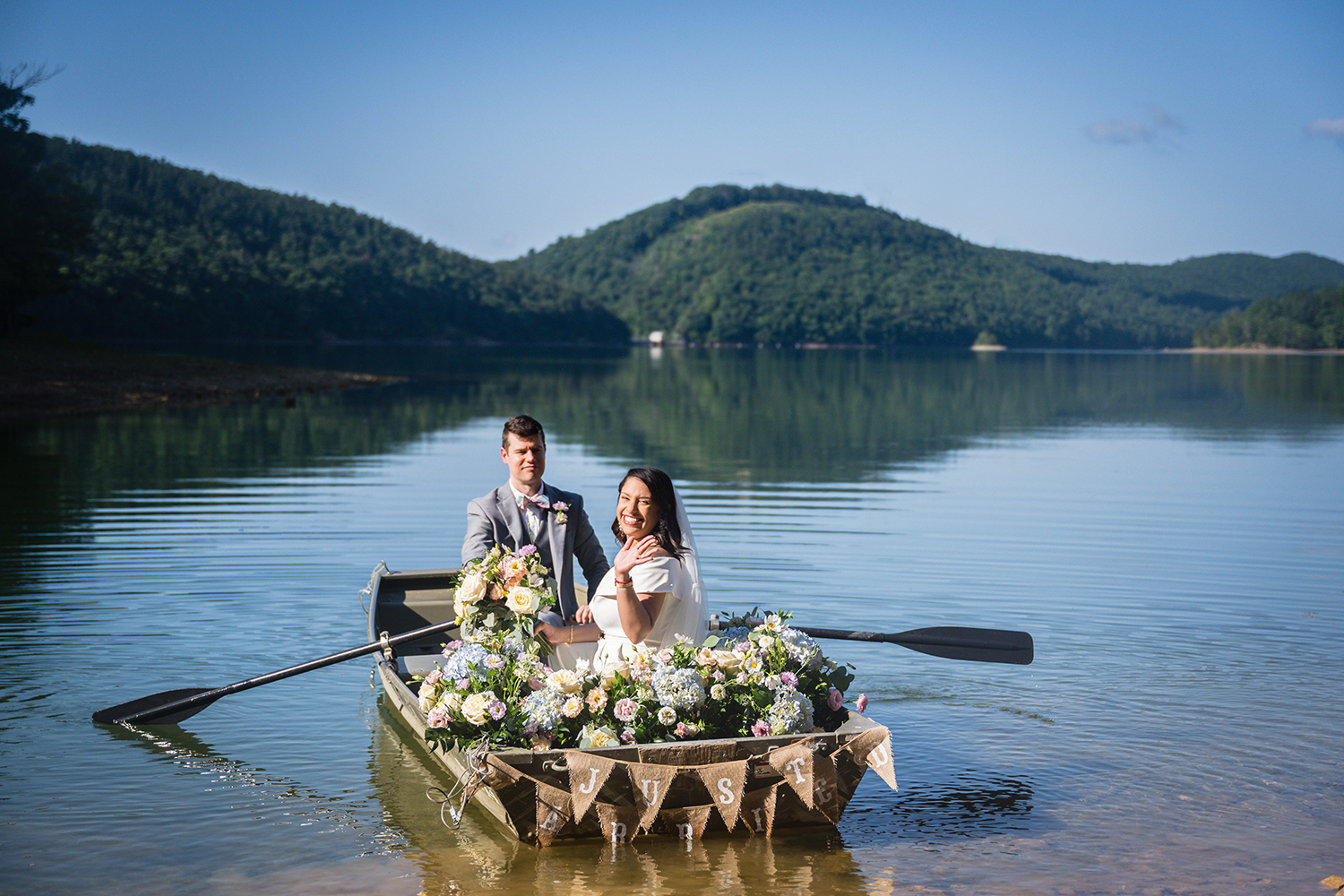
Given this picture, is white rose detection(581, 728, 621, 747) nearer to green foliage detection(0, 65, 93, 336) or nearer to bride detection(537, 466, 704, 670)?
bride detection(537, 466, 704, 670)

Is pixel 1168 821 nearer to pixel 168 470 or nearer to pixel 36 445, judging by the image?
pixel 168 470

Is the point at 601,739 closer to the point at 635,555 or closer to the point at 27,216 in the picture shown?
the point at 635,555

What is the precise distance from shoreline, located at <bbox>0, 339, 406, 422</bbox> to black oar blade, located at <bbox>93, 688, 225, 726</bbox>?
25533 millimetres

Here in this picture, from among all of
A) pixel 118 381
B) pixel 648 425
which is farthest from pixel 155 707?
pixel 118 381

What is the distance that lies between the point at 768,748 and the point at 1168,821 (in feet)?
7.77

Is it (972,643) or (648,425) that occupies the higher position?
(648,425)

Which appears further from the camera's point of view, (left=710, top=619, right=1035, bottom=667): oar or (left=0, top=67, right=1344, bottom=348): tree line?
(left=0, top=67, right=1344, bottom=348): tree line

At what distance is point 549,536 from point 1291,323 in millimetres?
186083

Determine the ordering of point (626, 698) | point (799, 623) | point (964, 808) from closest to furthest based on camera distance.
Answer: point (626, 698) → point (964, 808) → point (799, 623)

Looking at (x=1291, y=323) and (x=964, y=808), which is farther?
(x=1291, y=323)

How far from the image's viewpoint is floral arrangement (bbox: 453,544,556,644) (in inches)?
268

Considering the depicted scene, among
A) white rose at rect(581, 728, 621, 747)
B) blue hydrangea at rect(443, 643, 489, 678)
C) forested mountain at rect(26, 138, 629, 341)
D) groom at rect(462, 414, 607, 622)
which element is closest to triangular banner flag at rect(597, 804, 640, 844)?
white rose at rect(581, 728, 621, 747)

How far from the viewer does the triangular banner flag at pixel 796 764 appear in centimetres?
594

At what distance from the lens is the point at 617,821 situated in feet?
19.9
